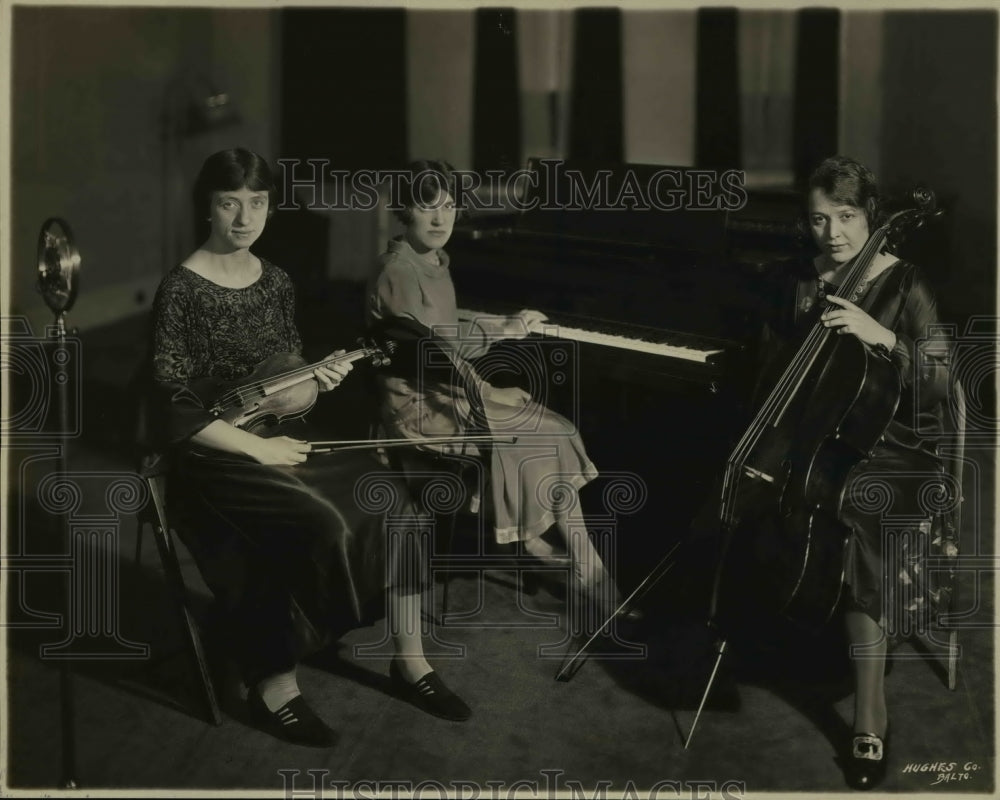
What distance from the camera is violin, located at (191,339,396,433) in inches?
139

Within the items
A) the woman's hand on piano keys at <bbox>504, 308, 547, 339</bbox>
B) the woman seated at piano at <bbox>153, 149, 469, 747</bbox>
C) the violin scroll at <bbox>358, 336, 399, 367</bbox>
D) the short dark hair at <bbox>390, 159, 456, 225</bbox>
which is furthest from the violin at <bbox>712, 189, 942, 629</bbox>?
the short dark hair at <bbox>390, 159, 456, 225</bbox>

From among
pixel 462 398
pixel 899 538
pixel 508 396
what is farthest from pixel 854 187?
pixel 462 398

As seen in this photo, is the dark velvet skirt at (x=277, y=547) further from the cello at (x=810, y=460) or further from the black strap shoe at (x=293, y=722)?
the cello at (x=810, y=460)

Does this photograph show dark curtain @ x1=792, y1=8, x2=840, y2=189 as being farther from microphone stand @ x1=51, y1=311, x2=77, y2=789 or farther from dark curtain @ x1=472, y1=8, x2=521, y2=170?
microphone stand @ x1=51, y1=311, x2=77, y2=789

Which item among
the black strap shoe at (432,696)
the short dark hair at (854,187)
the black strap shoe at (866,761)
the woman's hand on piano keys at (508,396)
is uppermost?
the short dark hair at (854,187)

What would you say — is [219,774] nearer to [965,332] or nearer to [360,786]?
[360,786]

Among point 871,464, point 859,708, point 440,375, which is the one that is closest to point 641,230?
point 440,375

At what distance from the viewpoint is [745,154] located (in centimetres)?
477

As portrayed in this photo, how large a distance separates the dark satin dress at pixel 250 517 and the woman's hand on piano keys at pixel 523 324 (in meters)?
0.90

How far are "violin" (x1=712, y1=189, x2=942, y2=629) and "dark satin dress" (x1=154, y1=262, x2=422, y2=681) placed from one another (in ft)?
3.77

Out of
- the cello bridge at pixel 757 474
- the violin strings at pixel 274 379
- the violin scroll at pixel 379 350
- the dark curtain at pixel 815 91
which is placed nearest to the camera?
the cello bridge at pixel 757 474

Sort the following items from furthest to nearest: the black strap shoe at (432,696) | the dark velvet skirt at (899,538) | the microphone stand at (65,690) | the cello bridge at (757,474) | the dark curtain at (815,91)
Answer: the dark curtain at (815,91), the black strap shoe at (432,696), the cello bridge at (757,474), the dark velvet skirt at (899,538), the microphone stand at (65,690)

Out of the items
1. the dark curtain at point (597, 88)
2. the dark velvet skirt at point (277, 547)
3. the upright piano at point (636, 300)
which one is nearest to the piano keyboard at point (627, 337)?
the upright piano at point (636, 300)

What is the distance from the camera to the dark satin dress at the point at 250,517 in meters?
3.50
